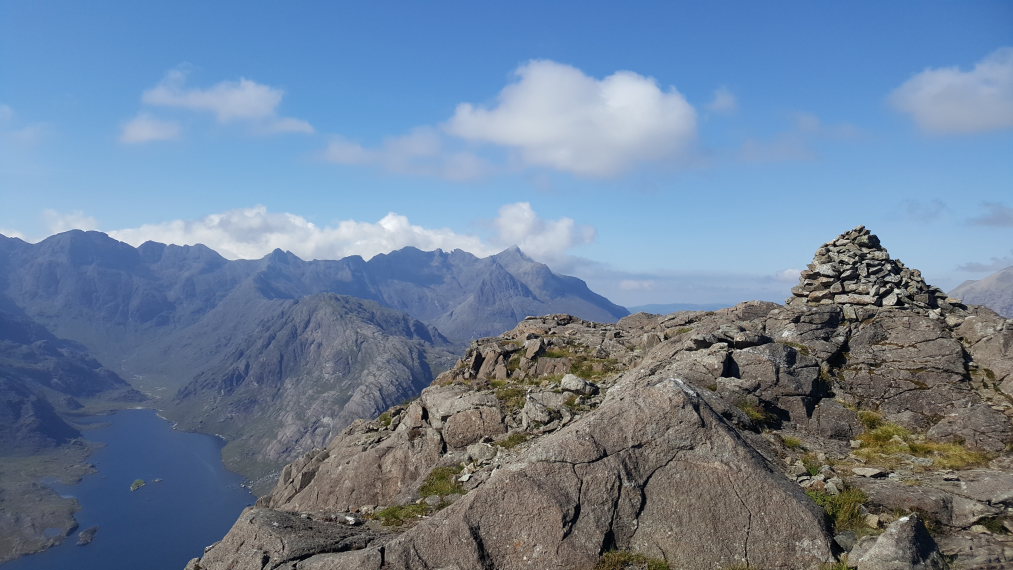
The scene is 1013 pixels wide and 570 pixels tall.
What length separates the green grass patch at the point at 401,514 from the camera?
21281mm

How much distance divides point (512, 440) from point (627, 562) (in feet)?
46.1

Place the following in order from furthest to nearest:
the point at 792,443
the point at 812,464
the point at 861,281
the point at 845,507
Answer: the point at 861,281 → the point at 792,443 → the point at 812,464 → the point at 845,507

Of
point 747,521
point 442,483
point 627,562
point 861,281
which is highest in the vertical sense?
point 861,281

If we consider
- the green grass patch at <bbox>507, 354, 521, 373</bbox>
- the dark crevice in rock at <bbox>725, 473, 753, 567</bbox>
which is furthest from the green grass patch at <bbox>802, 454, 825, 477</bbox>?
the green grass patch at <bbox>507, 354, 521, 373</bbox>

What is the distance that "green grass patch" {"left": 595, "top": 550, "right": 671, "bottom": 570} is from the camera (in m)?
14.8

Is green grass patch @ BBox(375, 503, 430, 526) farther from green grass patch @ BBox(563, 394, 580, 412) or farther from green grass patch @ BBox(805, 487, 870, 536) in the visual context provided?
green grass patch @ BBox(805, 487, 870, 536)

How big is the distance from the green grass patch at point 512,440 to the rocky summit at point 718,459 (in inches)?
7.4

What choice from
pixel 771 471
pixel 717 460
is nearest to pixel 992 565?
pixel 771 471

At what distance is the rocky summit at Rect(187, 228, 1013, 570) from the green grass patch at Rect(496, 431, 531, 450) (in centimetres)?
19

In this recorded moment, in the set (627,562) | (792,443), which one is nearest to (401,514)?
(627,562)

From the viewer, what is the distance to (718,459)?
16.6 meters

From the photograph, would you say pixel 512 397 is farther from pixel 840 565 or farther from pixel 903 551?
pixel 903 551

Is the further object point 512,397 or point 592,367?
point 592,367

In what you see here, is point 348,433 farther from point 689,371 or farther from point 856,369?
point 856,369
